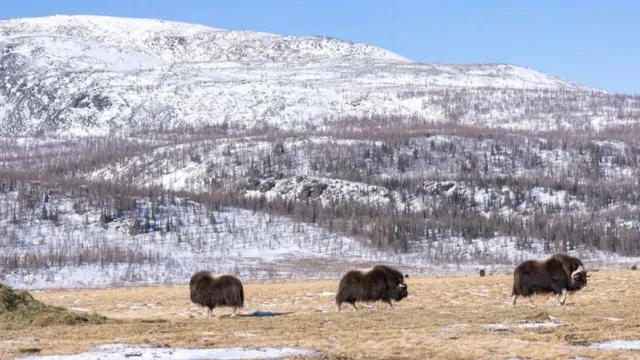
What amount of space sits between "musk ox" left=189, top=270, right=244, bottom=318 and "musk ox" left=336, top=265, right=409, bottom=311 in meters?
4.00

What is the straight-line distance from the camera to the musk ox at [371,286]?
37.0 m

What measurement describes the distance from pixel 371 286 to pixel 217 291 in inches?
239

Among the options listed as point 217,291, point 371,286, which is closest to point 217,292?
point 217,291

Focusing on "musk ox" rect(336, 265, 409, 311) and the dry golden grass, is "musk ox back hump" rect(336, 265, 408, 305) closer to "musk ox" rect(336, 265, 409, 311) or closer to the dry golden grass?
"musk ox" rect(336, 265, 409, 311)

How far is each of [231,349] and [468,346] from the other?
225 inches

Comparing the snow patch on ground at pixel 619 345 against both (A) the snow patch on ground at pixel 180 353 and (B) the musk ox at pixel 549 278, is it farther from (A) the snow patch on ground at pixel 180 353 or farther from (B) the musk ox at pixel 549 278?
(B) the musk ox at pixel 549 278

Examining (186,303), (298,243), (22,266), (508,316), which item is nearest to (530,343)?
(508,316)

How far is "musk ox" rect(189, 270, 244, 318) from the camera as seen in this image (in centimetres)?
3781

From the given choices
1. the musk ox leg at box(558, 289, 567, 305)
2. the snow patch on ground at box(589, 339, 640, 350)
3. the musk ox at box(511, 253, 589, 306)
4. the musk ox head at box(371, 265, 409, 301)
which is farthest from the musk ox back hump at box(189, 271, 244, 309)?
the snow patch on ground at box(589, 339, 640, 350)

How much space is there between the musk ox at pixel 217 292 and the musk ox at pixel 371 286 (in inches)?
158

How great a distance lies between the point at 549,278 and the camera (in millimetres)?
36719

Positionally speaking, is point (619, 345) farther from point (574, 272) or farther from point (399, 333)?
point (574, 272)

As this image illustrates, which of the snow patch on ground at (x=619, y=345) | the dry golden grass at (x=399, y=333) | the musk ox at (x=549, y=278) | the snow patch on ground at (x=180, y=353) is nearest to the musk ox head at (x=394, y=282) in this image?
the dry golden grass at (x=399, y=333)

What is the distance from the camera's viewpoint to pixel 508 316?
1190 inches
